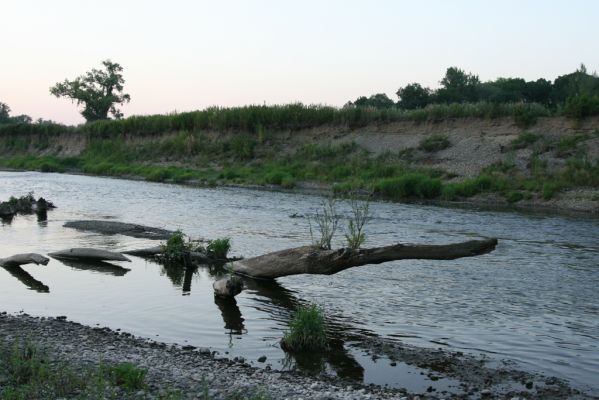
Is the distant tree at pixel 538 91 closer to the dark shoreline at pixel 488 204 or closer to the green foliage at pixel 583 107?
the green foliage at pixel 583 107

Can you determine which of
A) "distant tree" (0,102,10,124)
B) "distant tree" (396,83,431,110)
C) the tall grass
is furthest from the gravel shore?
"distant tree" (0,102,10,124)

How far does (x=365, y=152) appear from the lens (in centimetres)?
4250

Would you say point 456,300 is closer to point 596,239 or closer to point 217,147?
point 596,239

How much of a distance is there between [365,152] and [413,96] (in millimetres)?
27738

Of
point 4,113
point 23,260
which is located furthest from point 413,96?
point 4,113

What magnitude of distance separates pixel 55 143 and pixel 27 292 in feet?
192

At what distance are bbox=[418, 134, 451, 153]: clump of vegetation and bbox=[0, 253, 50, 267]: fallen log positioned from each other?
28.3 m

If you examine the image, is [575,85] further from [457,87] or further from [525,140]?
[525,140]

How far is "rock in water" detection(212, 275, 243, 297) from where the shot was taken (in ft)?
44.0

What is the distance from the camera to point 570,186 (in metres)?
31.3

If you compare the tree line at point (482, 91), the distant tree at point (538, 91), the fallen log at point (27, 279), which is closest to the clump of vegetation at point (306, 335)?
the fallen log at point (27, 279)

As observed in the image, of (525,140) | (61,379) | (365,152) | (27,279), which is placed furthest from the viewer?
(365,152)

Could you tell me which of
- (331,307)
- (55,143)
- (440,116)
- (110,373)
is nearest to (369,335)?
(331,307)

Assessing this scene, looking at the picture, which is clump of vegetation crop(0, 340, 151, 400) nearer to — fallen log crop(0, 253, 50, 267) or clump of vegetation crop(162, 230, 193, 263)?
fallen log crop(0, 253, 50, 267)
